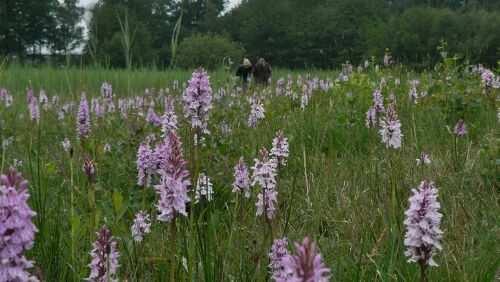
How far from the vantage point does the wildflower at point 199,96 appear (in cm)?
246

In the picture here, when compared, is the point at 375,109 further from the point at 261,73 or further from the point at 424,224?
the point at 261,73

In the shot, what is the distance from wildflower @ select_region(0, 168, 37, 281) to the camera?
95 centimetres

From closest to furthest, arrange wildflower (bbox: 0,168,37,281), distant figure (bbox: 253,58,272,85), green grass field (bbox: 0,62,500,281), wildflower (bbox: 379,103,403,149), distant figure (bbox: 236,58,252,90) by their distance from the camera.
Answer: wildflower (bbox: 0,168,37,281) < green grass field (bbox: 0,62,500,281) < wildflower (bbox: 379,103,403,149) < distant figure (bbox: 236,58,252,90) < distant figure (bbox: 253,58,272,85)

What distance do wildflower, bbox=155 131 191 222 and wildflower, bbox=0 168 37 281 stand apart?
43 centimetres

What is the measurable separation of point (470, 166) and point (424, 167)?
327 millimetres

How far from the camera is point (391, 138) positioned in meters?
3.03

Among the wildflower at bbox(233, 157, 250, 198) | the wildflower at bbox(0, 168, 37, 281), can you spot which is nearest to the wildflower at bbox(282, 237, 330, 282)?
the wildflower at bbox(0, 168, 37, 281)

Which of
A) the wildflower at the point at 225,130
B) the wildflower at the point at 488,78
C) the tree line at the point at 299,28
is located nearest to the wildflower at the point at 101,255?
the wildflower at the point at 225,130

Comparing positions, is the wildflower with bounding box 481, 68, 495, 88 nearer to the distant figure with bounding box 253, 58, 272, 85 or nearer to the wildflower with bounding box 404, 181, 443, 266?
the wildflower with bounding box 404, 181, 443, 266

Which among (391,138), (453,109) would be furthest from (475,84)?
(391,138)

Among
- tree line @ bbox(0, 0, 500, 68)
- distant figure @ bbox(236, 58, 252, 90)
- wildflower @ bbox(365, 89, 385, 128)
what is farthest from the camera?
tree line @ bbox(0, 0, 500, 68)

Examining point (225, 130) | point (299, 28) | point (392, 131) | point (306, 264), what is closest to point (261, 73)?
point (225, 130)

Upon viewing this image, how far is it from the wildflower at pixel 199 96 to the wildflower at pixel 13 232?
1472mm

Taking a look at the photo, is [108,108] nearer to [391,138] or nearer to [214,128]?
[214,128]
